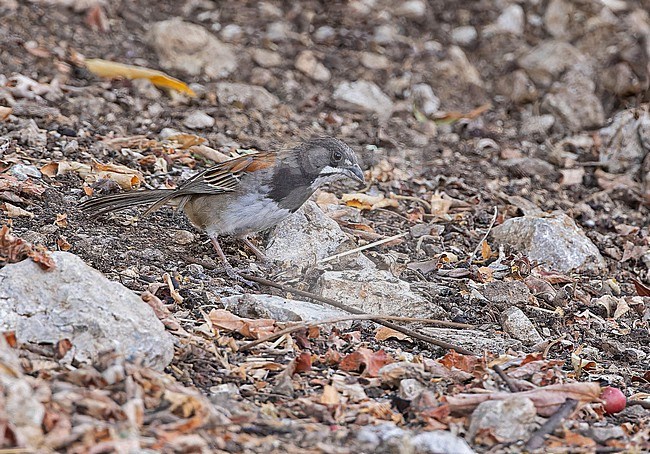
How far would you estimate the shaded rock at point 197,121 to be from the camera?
742 cm

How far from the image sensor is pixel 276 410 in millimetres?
3750

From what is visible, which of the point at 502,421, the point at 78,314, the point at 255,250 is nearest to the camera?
the point at 502,421

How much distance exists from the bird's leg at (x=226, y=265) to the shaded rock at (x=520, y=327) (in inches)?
55.9

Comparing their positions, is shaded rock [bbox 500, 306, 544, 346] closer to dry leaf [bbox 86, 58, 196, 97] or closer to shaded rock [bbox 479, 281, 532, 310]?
shaded rock [bbox 479, 281, 532, 310]

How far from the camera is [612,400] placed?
410 cm

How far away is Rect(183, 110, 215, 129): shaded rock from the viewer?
742cm

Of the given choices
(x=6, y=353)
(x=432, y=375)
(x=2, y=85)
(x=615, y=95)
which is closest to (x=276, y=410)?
(x=432, y=375)

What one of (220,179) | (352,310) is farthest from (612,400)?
(220,179)

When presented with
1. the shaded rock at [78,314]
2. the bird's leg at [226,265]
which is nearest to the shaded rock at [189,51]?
the bird's leg at [226,265]

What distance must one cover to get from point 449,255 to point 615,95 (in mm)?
4002

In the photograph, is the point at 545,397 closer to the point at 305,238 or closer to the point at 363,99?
the point at 305,238

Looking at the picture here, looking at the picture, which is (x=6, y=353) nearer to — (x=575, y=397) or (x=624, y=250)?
(x=575, y=397)

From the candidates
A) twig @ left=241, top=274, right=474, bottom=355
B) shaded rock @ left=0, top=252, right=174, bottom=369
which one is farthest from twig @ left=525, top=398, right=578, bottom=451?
shaded rock @ left=0, top=252, right=174, bottom=369

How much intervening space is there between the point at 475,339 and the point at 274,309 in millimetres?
1060
